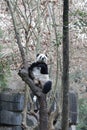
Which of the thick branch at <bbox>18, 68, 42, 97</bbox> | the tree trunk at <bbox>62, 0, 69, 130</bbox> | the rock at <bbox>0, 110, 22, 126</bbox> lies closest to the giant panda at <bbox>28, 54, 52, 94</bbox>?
the thick branch at <bbox>18, 68, 42, 97</bbox>

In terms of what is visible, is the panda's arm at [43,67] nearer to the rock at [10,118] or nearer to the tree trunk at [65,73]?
the tree trunk at [65,73]

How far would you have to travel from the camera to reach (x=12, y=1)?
7477 mm

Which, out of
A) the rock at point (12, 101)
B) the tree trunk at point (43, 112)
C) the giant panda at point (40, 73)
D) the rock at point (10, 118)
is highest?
the giant panda at point (40, 73)

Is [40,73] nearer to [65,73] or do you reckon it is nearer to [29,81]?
[29,81]

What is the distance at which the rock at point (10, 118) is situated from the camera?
1006 centimetres

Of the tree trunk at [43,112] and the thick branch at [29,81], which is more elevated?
the thick branch at [29,81]

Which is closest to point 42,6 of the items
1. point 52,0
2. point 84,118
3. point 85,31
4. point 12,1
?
point 52,0

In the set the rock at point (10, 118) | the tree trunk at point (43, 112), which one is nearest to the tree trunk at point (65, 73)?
the tree trunk at point (43, 112)

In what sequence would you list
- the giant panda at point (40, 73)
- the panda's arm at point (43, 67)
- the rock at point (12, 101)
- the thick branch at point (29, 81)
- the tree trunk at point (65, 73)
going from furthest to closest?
the rock at point (12, 101), the panda's arm at point (43, 67), the giant panda at point (40, 73), the thick branch at point (29, 81), the tree trunk at point (65, 73)

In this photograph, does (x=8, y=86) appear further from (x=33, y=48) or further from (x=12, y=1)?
(x=12, y=1)

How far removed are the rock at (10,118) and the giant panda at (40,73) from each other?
3.87 metres

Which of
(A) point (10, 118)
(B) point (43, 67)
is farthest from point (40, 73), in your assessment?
(A) point (10, 118)

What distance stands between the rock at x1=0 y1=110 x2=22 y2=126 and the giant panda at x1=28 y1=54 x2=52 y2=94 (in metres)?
3.87

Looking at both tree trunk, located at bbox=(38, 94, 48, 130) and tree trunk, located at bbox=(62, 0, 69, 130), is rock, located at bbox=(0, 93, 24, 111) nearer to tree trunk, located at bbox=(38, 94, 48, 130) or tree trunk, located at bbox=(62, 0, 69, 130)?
tree trunk, located at bbox=(38, 94, 48, 130)
